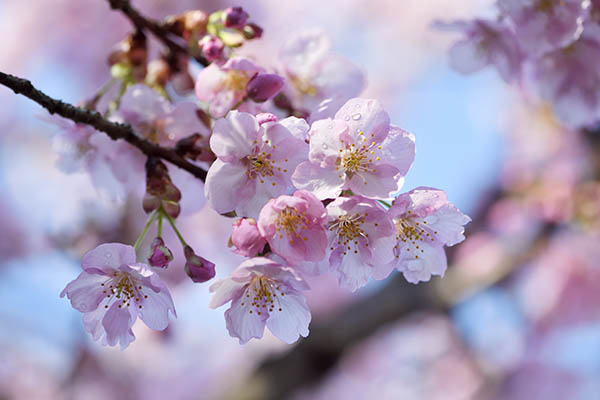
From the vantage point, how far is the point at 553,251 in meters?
3.74

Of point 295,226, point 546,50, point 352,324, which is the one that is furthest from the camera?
point 352,324

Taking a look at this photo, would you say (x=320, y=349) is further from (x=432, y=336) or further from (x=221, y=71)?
(x=432, y=336)

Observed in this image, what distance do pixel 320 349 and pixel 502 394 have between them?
343 cm

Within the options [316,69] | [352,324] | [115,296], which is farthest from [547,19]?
→ [352,324]

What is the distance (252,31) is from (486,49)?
51cm

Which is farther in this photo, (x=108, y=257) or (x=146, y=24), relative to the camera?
(x=146, y=24)

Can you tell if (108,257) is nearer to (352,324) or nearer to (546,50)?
(546,50)

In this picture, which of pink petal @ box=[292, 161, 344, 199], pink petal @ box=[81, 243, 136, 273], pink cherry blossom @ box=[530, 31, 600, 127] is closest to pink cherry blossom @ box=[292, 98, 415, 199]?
pink petal @ box=[292, 161, 344, 199]

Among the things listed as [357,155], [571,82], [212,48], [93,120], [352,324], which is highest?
[352,324]

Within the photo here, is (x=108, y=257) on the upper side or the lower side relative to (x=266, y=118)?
lower

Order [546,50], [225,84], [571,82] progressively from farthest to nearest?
[571,82], [546,50], [225,84]

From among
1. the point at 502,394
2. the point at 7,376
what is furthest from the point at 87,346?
the point at 502,394

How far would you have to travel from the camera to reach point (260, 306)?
2.40 feet

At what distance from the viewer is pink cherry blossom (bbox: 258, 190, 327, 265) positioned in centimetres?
63
